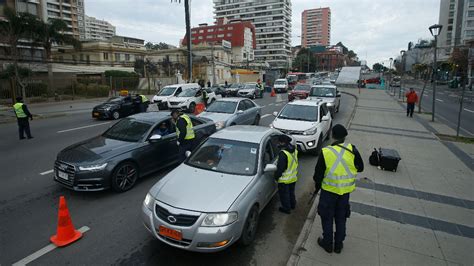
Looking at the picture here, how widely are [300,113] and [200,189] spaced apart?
20.5ft

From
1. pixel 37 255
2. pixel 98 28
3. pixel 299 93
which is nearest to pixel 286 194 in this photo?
pixel 37 255

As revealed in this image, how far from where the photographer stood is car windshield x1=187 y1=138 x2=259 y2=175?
444 centimetres

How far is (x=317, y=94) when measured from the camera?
16.9 metres

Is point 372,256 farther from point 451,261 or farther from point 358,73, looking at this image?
point 358,73

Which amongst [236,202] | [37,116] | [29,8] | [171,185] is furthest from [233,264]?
[29,8]

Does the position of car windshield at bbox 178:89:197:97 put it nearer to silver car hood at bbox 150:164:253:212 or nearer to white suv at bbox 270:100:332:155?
white suv at bbox 270:100:332:155

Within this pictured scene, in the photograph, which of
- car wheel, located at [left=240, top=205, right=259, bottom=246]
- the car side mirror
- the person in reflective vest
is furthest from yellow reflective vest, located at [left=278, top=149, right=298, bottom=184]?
car wheel, located at [left=240, top=205, right=259, bottom=246]

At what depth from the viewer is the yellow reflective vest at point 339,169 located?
3598 millimetres

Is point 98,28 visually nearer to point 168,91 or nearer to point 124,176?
point 168,91

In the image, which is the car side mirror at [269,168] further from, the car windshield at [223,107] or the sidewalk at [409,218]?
the car windshield at [223,107]

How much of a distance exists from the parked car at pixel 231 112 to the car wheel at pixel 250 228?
19.1 ft

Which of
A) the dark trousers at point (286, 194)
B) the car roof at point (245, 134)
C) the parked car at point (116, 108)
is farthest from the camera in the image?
the parked car at point (116, 108)

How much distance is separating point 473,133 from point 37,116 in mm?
23359

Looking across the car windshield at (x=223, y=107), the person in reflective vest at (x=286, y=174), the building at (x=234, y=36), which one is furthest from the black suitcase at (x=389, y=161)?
the building at (x=234, y=36)
